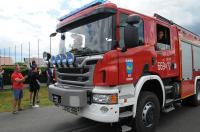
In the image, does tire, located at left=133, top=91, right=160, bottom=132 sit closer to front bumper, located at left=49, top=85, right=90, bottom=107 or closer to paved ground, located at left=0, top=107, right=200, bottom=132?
paved ground, located at left=0, top=107, right=200, bottom=132

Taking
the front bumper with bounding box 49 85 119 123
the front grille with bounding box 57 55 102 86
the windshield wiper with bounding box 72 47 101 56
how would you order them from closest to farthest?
1. the front bumper with bounding box 49 85 119 123
2. the front grille with bounding box 57 55 102 86
3. the windshield wiper with bounding box 72 47 101 56

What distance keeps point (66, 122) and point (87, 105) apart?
241 centimetres

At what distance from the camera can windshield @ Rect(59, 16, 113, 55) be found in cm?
582

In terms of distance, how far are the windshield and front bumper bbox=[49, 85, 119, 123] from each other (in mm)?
868

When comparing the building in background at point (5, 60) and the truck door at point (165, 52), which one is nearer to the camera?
the truck door at point (165, 52)

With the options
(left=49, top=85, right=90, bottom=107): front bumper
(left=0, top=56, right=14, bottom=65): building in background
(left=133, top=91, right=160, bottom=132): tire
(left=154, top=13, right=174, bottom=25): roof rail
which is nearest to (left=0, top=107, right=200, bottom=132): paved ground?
(left=133, top=91, right=160, bottom=132): tire

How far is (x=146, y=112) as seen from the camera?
6.45 m

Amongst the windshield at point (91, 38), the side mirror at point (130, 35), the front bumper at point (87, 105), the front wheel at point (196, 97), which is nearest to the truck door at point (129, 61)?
the side mirror at point (130, 35)

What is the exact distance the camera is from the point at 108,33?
5.81 m

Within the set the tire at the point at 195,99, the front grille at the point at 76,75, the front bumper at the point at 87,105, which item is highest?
the front grille at the point at 76,75

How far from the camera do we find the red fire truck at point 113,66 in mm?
5625

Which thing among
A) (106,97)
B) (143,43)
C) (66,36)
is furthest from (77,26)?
(106,97)

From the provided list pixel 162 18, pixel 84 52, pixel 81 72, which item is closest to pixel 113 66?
pixel 81 72

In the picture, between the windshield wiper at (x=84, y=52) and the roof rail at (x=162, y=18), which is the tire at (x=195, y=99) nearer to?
Result: the roof rail at (x=162, y=18)
